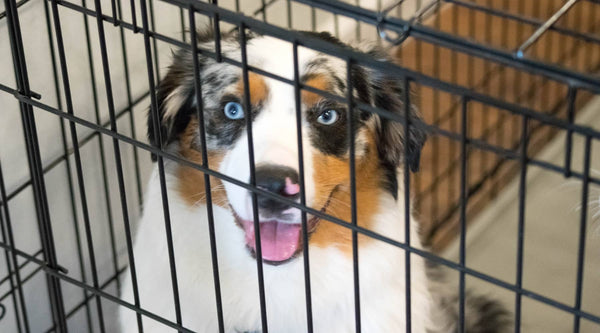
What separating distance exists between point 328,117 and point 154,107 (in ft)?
1.27

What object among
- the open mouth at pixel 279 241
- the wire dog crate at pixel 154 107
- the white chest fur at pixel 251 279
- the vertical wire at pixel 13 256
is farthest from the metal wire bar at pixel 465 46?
the vertical wire at pixel 13 256

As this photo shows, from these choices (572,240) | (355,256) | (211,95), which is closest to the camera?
(355,256)

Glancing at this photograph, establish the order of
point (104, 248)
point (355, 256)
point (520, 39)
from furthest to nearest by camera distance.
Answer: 1. point (520, 39)
2. point (104, 248)
3. point (355, 256)

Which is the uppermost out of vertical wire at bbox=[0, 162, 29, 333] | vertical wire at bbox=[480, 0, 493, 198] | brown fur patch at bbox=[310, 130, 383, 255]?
vertical wire at bbox=[480, 0, 493, 198]

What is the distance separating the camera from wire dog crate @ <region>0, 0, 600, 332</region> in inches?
45.1

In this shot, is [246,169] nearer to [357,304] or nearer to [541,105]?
[357,304]

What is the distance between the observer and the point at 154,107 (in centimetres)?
140

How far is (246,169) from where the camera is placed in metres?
1.57

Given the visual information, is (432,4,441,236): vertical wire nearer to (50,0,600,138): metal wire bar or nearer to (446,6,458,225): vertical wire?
(446,6,458,225): vertical wire

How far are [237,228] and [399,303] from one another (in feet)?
1.08

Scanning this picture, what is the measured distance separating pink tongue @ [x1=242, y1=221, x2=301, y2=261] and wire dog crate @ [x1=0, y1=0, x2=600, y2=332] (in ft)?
0.70

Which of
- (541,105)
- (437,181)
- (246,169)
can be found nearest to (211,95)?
(246,169)

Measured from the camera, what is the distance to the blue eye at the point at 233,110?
5.60 feet

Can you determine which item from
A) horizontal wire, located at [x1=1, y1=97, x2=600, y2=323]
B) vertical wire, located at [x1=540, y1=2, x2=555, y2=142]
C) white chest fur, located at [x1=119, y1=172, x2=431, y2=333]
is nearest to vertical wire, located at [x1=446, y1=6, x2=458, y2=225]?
vertical wire, located at [x1=540, y1=2, x2=555, y2=142]
